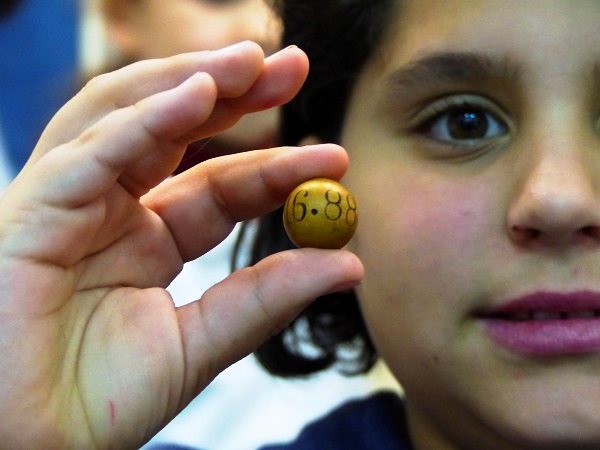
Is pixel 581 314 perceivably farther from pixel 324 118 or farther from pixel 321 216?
pixel 324 118

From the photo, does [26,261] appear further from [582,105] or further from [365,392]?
[365,392]

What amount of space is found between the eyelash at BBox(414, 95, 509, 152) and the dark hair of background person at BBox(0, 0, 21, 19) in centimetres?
189

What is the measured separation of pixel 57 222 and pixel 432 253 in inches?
17.3

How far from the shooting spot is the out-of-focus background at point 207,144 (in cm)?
146

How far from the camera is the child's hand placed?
74 centimetres

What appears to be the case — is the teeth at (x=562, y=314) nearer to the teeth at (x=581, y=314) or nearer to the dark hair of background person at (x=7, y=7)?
the teeth at (x=581, y=314)

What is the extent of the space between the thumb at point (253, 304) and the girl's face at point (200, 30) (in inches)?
55.2

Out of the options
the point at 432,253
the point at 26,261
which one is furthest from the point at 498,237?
the point at 26,261

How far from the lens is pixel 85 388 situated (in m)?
0.78

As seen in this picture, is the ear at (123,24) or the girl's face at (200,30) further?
the ear at (123,24)

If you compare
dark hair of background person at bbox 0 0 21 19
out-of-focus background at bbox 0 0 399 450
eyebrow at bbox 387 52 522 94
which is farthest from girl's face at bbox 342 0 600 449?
dark hair of background person at bbox 0 0 21 19

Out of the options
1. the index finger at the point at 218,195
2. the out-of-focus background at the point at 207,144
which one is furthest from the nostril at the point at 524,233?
the out-of-focus background at the point at 207,144

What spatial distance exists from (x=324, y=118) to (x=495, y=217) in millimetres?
414

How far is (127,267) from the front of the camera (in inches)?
34.4
